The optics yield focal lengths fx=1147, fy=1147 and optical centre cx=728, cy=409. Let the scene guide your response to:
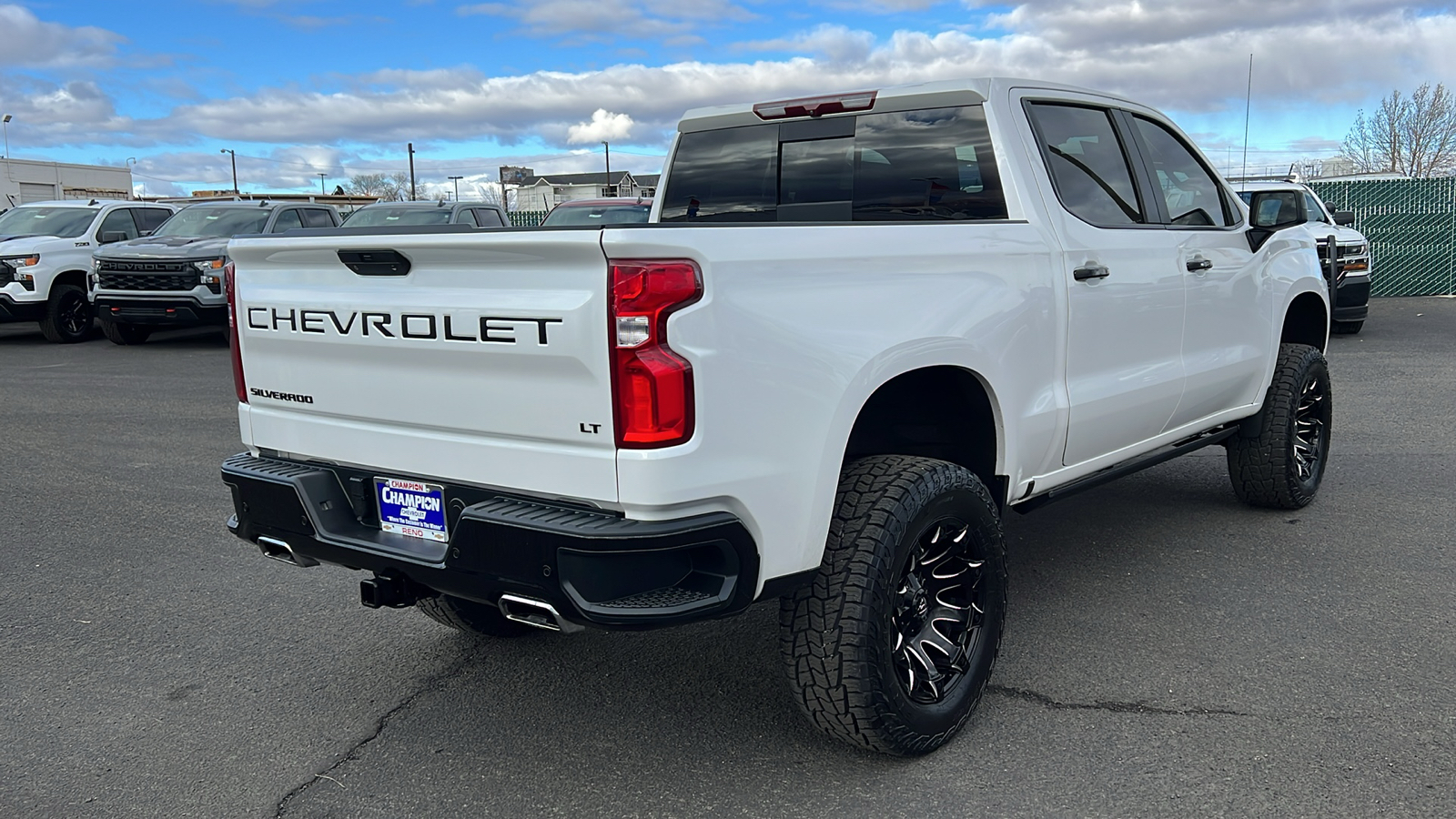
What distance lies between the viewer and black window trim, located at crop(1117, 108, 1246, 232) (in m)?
4.64

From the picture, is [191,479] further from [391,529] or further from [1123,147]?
[1123,147]

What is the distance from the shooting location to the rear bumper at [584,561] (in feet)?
8.70

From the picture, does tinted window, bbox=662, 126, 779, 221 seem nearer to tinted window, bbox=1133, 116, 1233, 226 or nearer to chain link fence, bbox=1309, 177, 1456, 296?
tinted window, bbox=1133, 116, 1233, 226

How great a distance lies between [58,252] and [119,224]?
1233 mm

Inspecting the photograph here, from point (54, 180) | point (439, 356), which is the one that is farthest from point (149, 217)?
point (54, 180)

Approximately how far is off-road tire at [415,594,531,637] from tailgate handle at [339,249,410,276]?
4.48ft

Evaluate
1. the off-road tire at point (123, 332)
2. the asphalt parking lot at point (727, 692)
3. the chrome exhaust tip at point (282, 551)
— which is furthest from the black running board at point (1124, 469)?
the off-road tire at point (123, 332)

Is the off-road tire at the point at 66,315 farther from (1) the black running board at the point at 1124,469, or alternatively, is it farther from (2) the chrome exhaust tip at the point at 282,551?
(1) the black running board at the point at 1124,469

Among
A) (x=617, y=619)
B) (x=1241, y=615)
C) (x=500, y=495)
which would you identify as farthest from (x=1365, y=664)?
(x=500, y=495)

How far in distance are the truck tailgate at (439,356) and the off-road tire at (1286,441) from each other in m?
3.99

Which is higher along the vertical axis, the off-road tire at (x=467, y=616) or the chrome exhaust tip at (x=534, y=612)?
the chrome exhaust tip at (x=534, y=612)

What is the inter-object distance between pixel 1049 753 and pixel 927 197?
1969mm

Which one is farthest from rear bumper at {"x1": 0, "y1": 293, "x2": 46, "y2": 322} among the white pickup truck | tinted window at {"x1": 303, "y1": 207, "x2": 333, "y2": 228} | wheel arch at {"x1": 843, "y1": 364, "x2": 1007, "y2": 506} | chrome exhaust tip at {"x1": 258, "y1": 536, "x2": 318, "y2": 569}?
wheel arch at {"x1": 843, "y1": 364, "x2": 1007, "y2": 506}

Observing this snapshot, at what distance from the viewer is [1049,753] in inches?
128
